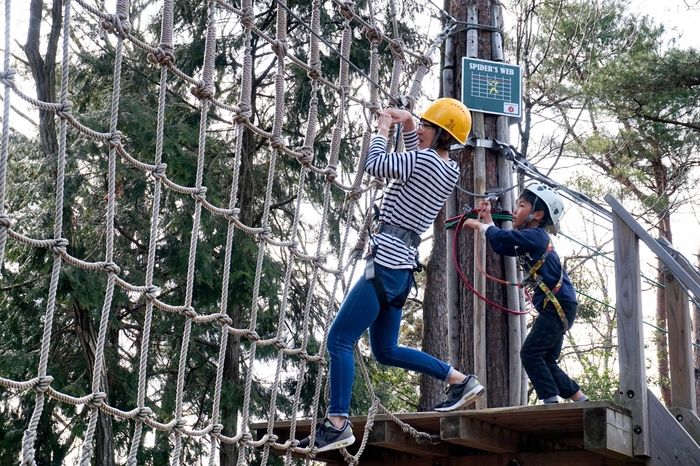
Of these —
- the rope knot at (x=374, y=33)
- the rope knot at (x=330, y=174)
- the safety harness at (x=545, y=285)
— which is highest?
the rope knot at (x=374, y=33)

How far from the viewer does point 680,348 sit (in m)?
3.52

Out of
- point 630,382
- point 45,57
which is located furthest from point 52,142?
point 630,382

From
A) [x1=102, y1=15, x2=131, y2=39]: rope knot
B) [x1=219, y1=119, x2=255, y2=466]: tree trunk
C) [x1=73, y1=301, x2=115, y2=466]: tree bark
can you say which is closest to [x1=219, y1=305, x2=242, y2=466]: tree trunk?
[x1=219, y1=119, x2=255, y2=466]: tree trunk

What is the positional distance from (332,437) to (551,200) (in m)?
1.38

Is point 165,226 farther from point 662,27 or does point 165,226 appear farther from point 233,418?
point 662,27

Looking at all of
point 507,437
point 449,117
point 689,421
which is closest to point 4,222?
point 449,117

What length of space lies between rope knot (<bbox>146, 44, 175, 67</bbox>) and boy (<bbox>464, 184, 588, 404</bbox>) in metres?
1.49

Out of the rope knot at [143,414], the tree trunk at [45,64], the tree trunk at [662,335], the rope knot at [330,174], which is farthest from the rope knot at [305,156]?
the tree trunk at [662,335]

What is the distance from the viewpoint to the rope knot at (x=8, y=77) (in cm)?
242

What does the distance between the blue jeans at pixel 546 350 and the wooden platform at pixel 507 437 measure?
197 mm

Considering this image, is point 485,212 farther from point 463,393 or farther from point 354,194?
point 463,393

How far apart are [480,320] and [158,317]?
455cm

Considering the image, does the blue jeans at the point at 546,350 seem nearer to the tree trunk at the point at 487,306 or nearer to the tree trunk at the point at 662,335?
the tree trunk at the point at 487,306

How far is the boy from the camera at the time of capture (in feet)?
12.1
